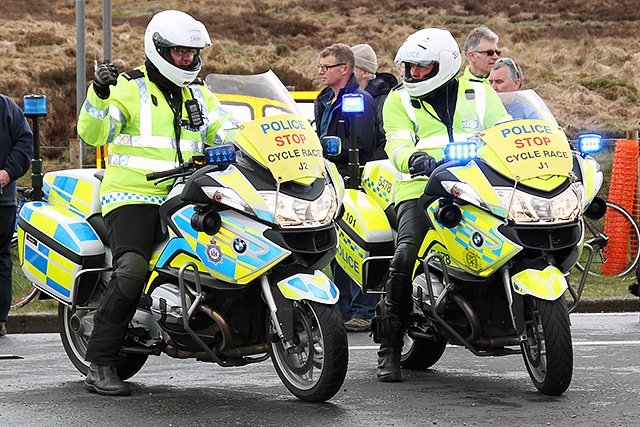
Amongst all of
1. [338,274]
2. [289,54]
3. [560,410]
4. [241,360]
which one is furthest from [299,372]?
[289,54]

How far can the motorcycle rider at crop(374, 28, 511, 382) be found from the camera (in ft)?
25.6

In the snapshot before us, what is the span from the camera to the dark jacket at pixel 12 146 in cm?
1070

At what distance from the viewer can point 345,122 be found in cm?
1073

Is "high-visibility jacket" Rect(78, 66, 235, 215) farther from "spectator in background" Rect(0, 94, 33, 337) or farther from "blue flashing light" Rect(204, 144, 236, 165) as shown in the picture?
"spectator in background" Rect(0, 94, 33, 337)

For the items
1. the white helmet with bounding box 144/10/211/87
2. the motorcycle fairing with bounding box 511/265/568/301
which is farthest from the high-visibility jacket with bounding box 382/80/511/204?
the white helmet with bounding box 144/10/211/87

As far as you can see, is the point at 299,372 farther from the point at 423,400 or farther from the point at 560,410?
the point at 560,410

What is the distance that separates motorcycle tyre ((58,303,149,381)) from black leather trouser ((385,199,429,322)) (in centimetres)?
148

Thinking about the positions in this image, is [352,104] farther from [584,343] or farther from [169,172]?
[584,343]

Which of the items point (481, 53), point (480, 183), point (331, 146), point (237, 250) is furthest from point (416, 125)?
point (481, 53)

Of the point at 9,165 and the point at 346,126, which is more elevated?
the point at 346,126

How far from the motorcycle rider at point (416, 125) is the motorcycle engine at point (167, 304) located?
1401 millimetres

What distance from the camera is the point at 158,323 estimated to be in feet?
23.7

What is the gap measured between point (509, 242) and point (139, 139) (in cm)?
210

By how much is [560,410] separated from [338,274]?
4.48 metres
